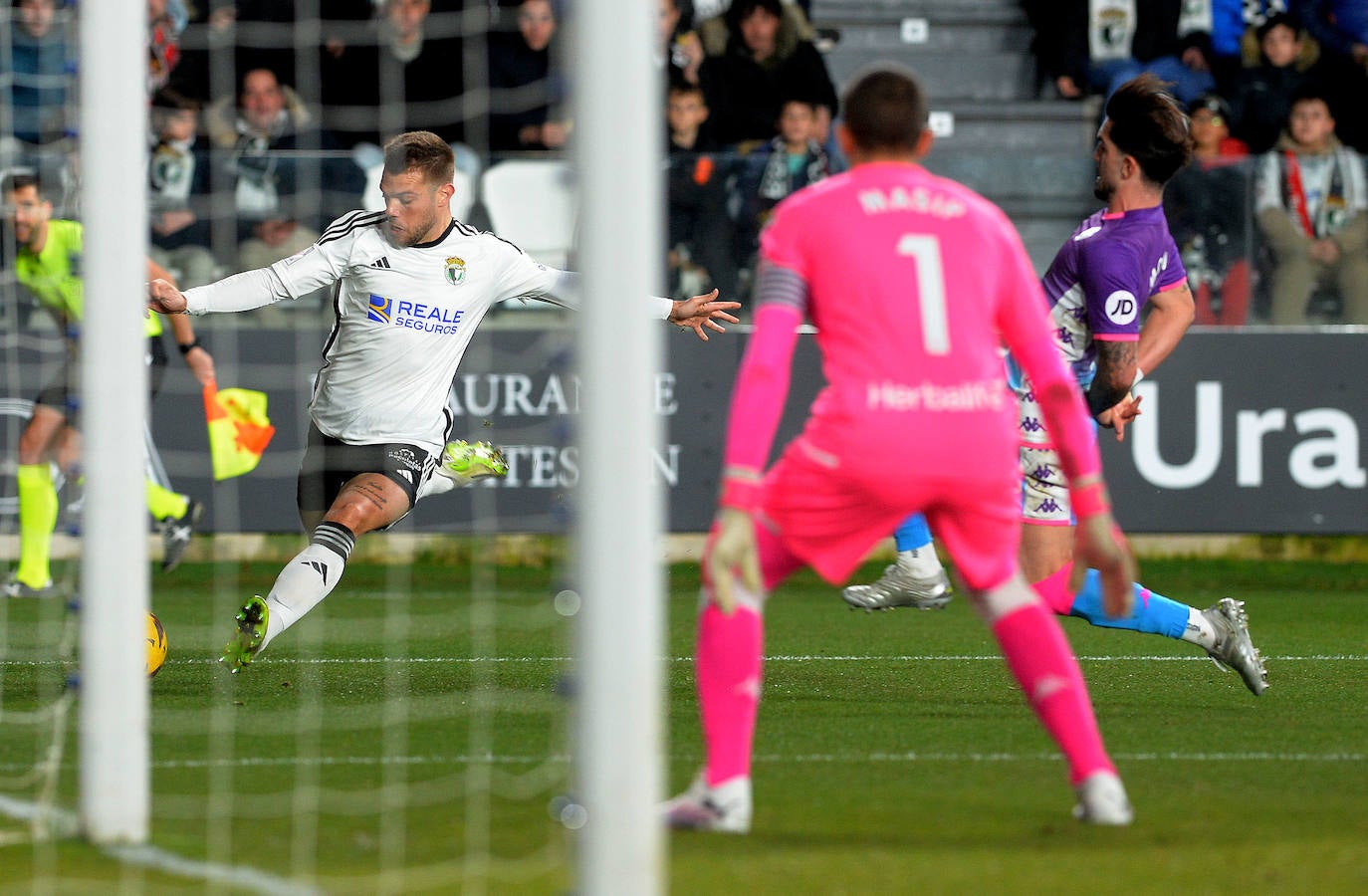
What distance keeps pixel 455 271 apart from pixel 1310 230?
260 inches

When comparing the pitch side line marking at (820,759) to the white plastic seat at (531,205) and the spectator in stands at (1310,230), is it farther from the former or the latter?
the spectator in stands at (1310,230)

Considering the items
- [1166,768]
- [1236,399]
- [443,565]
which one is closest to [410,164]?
[1166,768]

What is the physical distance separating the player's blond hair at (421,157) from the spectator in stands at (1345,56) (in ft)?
28.6

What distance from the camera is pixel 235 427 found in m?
10.2

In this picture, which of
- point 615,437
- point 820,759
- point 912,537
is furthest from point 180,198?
point 615,437

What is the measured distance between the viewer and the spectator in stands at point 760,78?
13.3 meters

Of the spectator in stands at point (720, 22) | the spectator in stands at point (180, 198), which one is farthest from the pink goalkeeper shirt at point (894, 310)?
the spectator in stands at point (720, 22)

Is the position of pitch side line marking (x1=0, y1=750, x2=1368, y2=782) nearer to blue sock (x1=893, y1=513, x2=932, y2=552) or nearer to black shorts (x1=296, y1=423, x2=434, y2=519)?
black shorts (x1=296, y1=423, x2=434, y2=519)

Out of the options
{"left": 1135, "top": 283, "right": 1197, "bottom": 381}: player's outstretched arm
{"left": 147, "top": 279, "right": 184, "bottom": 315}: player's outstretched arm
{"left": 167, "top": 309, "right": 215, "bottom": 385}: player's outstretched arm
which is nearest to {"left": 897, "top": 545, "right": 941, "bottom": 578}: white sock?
{"left": 1135, "top": 283, "right": 1197, "bottom": 381}: player's outstretched arm

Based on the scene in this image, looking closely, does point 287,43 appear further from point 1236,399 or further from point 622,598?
point 622,598

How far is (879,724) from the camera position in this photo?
251 inches

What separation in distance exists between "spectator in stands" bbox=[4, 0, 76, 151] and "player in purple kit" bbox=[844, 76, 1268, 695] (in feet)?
16.3

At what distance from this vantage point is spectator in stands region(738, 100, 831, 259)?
12148mm

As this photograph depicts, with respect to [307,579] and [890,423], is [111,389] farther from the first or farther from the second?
[307,579]
